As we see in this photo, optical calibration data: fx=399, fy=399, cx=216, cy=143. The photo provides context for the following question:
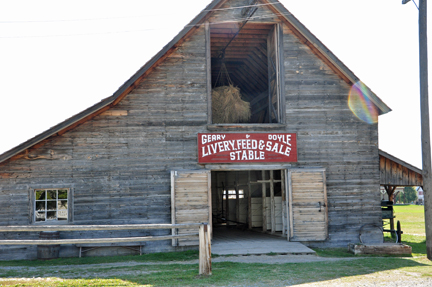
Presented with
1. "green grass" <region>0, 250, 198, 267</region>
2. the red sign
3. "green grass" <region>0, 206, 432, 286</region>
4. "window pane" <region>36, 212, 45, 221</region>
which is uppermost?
the red sign

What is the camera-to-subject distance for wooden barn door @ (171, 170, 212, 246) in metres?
12.5

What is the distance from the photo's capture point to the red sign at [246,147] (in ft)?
42.4

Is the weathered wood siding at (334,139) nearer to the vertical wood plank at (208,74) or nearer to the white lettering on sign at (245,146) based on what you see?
the white lettering on sign at (245,146)

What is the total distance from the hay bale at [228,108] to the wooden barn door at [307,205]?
3.27 meters

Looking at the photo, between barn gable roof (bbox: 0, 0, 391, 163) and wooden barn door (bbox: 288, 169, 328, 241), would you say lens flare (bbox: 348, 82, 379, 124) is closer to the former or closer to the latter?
barn gable roof (bbox: 0, 0, 391, 163)

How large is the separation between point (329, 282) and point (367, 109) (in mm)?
7547

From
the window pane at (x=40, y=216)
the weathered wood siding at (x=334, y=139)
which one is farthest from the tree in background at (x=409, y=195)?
the window pane at (x=40, y=216)

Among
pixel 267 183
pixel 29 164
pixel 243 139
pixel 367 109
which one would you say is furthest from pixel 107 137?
pixel 367 109

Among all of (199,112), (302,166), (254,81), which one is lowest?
(302,166)

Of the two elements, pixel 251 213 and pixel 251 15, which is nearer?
pixel 251 15

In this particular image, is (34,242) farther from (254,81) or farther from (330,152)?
(254,81)

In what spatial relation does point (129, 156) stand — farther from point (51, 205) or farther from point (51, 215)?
point (51, 215)

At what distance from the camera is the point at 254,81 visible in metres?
18.2

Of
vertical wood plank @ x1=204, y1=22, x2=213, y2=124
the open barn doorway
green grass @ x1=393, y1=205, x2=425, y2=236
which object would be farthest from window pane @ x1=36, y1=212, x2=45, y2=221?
green grass @ x1=393, y1=205, x2=425, y2=236
